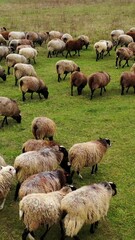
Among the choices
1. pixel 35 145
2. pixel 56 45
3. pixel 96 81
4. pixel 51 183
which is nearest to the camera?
pixel 51 183

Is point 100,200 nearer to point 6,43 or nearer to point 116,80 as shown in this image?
point 116,80

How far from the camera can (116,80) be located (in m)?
18.2

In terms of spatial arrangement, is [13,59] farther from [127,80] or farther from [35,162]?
[35,162]

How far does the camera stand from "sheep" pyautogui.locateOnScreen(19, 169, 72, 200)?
25.2 ft

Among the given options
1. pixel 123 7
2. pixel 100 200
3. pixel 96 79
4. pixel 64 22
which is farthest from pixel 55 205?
pixel 123 7

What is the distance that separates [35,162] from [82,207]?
2.10m

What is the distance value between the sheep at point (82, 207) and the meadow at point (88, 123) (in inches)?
26.0

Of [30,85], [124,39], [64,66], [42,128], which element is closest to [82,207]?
[42,128]

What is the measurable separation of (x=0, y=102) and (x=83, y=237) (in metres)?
6.54

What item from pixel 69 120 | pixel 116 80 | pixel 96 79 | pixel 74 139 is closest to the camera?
pixel 74 139

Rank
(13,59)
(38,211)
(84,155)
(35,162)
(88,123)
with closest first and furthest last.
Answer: (38,211) < (35,162) < (84,155) < (88,123) < (13,59)

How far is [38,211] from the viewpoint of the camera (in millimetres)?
6906

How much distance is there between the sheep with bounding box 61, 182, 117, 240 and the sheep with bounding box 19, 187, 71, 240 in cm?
20

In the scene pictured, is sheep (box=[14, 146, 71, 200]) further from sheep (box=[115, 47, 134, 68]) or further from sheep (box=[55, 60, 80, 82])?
sheep (box=[115, 47, 134, 68])
